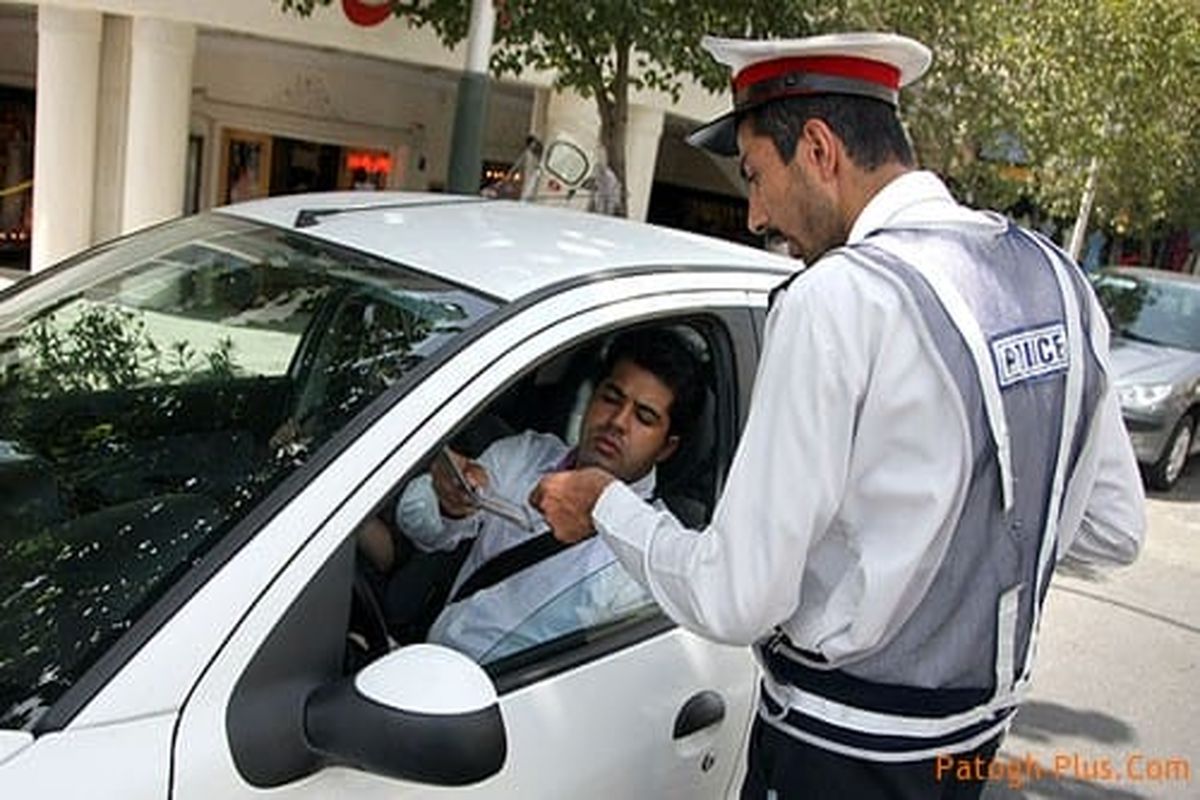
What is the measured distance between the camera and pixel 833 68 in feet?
5.59

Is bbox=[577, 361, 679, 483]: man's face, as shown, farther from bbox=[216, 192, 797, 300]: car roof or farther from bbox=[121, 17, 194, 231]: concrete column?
bbox=[121, 17, 194, 231]: concrete column

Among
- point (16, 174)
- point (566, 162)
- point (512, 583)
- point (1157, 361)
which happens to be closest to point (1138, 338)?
point (1157, 361)

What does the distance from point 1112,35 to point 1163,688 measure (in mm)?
9441

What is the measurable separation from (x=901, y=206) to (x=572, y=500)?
65cm

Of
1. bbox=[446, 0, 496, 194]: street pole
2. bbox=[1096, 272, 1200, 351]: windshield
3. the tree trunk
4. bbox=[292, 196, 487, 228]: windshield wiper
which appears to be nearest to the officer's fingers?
bbox=[292, 196, 487, 228]: windshield wiper

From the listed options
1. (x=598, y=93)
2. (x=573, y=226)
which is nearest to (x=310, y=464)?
(x=573, y=226)

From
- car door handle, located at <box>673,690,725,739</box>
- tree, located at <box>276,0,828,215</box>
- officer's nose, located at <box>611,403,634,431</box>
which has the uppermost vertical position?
tree, located at <box>276,0,828,215</box>

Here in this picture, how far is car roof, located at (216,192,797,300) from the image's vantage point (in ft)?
6.77

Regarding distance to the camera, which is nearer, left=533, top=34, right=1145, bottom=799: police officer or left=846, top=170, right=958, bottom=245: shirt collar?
left=533, top=34, right=1145, bottom=799: police officer

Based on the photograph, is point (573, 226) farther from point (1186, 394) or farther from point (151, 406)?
point (1186, 394)

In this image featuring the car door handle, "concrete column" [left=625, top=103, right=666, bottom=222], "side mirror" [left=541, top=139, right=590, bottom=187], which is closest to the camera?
the car door handle

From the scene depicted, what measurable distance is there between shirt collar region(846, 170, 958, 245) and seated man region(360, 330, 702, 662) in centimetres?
67

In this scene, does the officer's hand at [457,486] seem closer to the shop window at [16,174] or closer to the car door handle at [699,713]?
the car door handle at [699,713]

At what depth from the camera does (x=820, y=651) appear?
1637 mm
